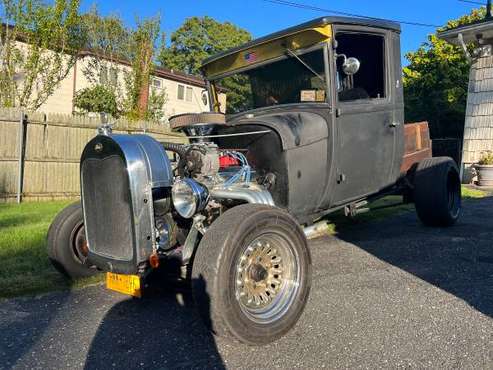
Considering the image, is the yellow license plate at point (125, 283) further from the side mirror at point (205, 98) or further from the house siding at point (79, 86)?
the house siding at point (79, 86)

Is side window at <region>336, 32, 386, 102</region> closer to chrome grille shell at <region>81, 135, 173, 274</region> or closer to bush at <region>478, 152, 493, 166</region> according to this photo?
chrome grille shell at <region>81, 135, 173, 274</region>

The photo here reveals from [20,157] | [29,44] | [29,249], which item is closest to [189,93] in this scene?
[29,44]

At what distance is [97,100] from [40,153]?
1006 centimetres

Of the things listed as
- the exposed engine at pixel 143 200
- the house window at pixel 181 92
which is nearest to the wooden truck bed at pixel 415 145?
the exposed engine at pixel 143 200

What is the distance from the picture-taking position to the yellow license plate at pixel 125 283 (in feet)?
10.7

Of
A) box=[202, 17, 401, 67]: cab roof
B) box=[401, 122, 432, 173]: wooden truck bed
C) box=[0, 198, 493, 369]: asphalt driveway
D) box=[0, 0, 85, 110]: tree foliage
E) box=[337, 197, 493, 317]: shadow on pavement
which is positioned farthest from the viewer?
box=[0, 0, 85, 110]: tree foliage

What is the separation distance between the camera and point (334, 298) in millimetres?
3918

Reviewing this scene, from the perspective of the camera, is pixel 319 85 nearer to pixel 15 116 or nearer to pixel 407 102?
pixel 15 116

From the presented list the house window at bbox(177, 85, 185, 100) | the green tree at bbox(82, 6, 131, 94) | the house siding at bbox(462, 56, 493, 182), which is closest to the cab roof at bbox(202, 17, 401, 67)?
the house siding at bbox(462, 56, 493, 182)

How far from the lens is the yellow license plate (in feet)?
10.7

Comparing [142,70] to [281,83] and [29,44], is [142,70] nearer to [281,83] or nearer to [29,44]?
[29,44]

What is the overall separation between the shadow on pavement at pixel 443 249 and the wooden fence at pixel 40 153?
18.2 ft

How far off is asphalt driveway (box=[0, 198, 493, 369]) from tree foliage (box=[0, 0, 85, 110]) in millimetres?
10910

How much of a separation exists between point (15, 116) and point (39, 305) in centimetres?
760
